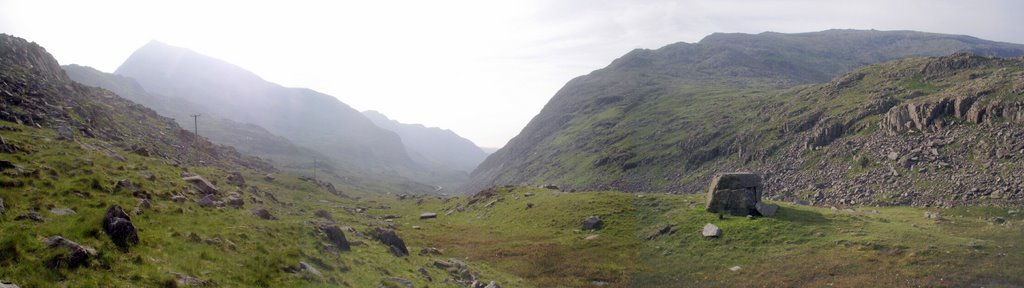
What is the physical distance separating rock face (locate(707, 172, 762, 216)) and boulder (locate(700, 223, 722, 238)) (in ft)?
15.6

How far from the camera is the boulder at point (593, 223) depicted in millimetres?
54531

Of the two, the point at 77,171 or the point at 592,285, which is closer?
the point at 77,171

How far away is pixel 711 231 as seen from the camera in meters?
43.4

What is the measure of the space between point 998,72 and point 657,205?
67.6 meters

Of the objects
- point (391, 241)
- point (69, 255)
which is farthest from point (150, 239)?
point (391, 241)

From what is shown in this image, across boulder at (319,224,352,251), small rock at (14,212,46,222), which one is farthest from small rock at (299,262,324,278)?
small rock at (14,212,46,222)

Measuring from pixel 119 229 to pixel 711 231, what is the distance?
41.9m

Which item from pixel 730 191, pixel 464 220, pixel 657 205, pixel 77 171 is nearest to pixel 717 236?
pixel 730 191

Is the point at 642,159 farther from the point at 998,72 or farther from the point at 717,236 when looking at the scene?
the point at 717,236

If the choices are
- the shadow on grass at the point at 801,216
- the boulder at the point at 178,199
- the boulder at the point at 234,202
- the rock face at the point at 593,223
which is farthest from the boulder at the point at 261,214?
the shadow on grass at the point at 801,216

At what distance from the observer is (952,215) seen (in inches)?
1815

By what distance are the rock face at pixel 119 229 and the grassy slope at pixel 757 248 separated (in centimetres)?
2610

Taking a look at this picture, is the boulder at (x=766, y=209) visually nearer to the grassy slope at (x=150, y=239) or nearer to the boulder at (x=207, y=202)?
the grassy slope at (x=150, y=239)

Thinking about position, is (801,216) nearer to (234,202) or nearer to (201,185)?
(234,202)
